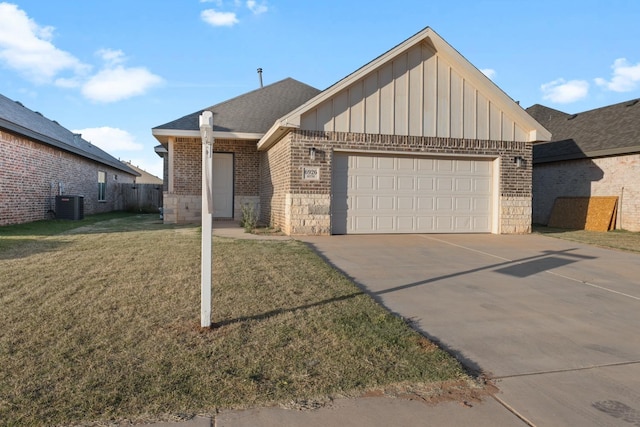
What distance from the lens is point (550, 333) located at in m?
3.93

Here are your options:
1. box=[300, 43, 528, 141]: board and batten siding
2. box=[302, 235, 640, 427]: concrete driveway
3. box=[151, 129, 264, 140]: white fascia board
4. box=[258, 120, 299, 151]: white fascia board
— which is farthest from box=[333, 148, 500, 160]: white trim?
box=[151, 129, 264, 140]: white fascia board

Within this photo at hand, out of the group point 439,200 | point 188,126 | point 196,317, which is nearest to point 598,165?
point 439,200

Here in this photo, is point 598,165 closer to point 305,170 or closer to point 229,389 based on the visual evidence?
point 305,170

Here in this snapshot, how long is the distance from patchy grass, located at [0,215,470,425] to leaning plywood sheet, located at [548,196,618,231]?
42.0 feet

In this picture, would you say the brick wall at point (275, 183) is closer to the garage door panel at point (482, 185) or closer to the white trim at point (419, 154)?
the white trim at point (419, 154)

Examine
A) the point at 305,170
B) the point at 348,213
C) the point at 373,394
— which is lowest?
the point at 373,394

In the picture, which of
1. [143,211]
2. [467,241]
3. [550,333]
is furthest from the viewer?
[143,211]

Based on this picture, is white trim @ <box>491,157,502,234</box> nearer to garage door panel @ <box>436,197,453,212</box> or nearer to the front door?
garage door panel @ <box>436,197,453,212</box>

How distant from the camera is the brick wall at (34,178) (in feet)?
40.9

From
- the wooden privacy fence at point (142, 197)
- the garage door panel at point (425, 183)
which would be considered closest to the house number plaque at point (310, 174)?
the garage door panel at point (425, 183)

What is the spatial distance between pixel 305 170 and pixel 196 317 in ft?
22.7

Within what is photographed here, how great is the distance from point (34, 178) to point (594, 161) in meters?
19.8

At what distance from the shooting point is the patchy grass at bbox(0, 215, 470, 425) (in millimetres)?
2566

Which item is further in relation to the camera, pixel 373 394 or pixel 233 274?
pixel 233 274
